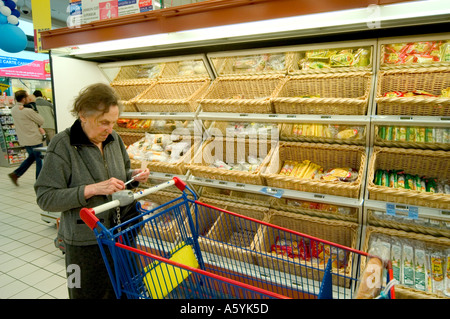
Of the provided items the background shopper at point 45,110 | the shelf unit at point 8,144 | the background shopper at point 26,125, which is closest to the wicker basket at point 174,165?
the background shopper at point 26,125

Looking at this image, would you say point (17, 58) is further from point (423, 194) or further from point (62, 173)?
point (423, 194)

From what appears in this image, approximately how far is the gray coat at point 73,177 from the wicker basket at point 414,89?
191 cm

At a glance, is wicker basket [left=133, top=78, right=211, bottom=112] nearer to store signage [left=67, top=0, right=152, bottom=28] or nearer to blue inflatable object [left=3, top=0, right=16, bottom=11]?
store signage [left=67, top=0, right=152, bottom=28]

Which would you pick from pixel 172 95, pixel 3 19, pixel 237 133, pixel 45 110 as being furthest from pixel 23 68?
pixel 237 133

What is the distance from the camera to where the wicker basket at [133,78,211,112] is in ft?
9.13

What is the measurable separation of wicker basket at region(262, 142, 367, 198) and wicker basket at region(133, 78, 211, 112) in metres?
0.94

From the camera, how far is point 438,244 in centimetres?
204

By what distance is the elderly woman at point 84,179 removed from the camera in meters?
1.63

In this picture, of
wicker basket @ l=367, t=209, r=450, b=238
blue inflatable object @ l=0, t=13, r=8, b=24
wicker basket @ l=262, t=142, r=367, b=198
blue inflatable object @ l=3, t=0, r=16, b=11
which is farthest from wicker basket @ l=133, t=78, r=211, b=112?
blue inflatable object @ l=3, t=0, r=16, b=11

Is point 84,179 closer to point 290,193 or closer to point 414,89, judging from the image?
point 290,193

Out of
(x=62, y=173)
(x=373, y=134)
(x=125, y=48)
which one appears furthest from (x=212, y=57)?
(x=62, y=173)

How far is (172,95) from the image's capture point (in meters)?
3.28

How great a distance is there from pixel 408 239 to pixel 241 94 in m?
1.94
